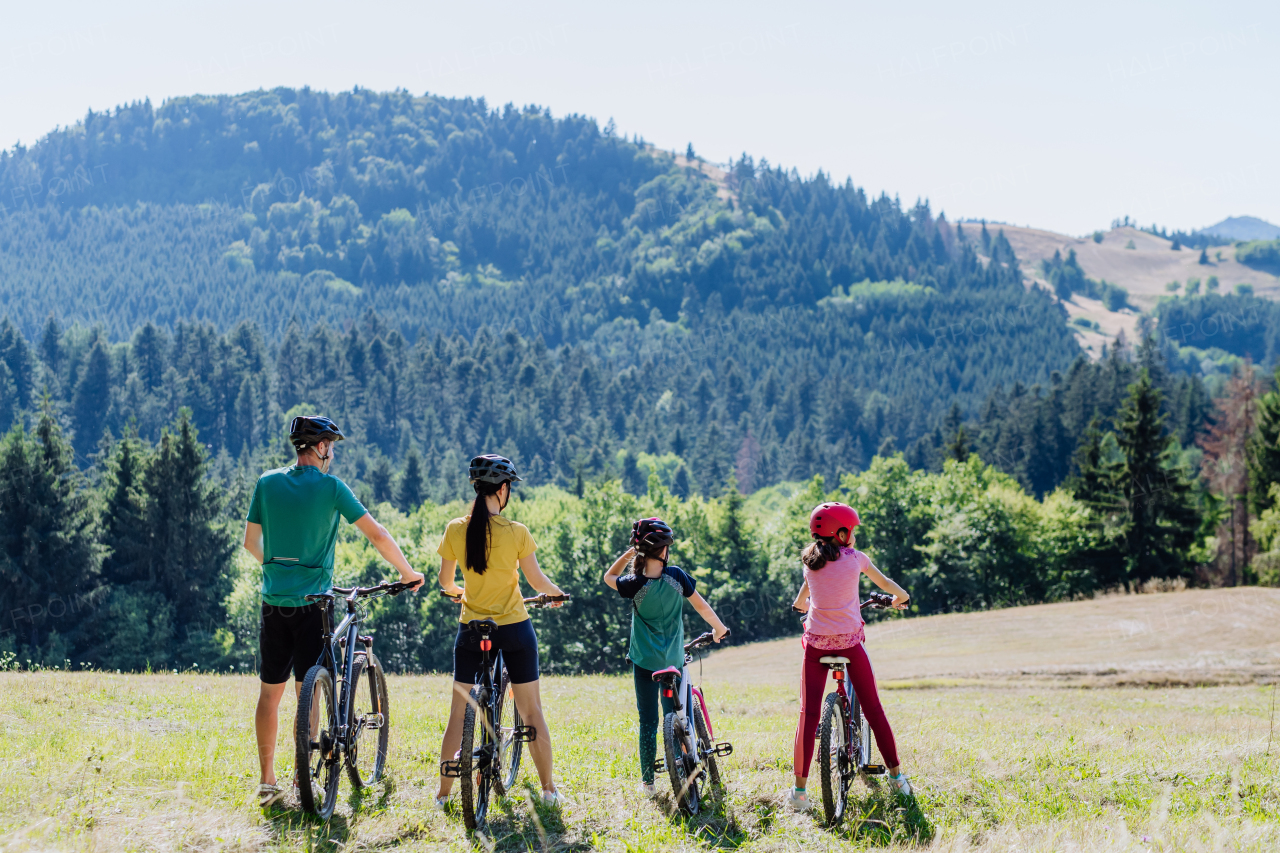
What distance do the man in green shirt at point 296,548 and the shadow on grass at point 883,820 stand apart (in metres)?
3.71

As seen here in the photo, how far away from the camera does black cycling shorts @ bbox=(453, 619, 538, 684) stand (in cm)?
695

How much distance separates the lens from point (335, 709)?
684 centimetres

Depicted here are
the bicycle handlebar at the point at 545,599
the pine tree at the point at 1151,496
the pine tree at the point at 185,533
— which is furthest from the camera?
the pine tree at the point at 185,533

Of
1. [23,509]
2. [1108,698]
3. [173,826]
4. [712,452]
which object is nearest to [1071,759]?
[173,826]

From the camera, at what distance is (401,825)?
22.2 ft

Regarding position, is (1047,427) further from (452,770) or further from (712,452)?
(452,770)

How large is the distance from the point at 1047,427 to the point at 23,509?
4245 inches

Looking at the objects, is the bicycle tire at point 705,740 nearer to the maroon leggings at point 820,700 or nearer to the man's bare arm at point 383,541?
the maroon leggings at point 820,700

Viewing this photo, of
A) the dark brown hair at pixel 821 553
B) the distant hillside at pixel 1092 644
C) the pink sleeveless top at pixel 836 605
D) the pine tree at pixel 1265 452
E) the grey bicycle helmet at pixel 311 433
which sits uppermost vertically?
the pine tree at pixel 1265 452

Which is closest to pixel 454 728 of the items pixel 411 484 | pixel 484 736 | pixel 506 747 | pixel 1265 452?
pixel 484 736

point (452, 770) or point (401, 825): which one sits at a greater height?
point (452, 770)

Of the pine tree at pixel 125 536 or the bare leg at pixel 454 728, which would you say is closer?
the bare leg at pixel 454 728

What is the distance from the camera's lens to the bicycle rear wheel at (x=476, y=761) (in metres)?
6.57

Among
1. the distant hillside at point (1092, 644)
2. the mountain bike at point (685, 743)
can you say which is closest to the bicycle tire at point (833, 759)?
the mountain bike at point (685, 743)
